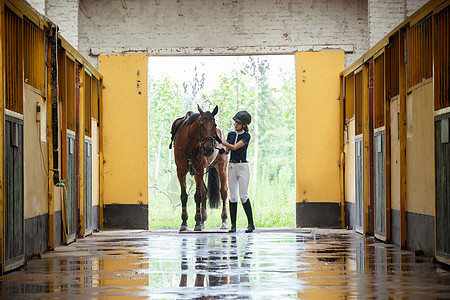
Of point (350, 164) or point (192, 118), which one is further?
point (350, 164)

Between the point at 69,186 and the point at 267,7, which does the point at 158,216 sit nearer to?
the point at 267,7

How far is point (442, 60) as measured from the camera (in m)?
6.11

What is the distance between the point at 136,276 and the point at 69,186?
12.7 ft

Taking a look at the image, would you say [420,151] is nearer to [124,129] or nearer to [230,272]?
[230,272]

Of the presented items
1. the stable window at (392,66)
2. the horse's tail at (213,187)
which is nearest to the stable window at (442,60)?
the stable window at (392,66)

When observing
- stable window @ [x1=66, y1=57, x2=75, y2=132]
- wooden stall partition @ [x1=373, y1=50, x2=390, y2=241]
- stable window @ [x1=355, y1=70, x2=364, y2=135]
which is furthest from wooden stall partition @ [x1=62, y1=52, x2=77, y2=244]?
stable window @ [x1=355, y1=70, x2=364, y2=135]

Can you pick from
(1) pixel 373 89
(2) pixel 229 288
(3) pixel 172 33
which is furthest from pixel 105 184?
(2) pixel 229 288

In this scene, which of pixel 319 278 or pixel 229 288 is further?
pixel 319 278

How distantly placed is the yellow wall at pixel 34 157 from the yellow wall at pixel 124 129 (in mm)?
4602

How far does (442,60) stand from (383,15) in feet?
17.5

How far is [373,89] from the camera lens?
9164 millimetres

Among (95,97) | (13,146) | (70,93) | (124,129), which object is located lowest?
(13,146)

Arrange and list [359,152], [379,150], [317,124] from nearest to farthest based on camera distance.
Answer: [379,150] < [359,152] < [317,124]

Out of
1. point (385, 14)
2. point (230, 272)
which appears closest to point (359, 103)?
point (385, 14)
